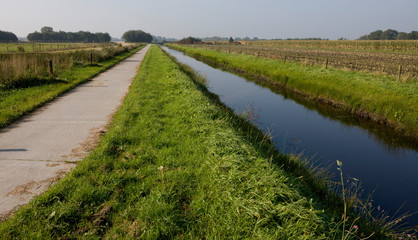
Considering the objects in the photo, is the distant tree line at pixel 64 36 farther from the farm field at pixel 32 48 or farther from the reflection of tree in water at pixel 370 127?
the reflection of tree in water at pixel 370 127

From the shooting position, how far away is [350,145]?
28.9ft

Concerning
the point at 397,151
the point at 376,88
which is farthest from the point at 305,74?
the point at 397,151

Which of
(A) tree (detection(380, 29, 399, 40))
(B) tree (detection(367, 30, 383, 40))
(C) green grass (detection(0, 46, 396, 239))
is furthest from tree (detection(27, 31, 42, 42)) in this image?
(A) tree (detection(380, 29, 399, 40))

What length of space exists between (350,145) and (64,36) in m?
178

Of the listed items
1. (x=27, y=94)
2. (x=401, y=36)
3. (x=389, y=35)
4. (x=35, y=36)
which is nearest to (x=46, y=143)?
(x=27, y=94)

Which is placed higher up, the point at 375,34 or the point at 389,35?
the point at 375,34

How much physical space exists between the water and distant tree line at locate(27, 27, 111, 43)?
152343 millimetres

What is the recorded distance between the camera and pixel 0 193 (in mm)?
3697

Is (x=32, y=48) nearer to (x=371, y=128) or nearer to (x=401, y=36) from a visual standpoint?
(x=371, y=128)

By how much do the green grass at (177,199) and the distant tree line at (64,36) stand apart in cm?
15546

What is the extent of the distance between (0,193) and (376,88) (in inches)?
554

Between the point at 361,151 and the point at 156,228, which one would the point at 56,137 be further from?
the point at 361,151

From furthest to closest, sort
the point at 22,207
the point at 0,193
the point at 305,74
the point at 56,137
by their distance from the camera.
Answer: the point at 305,74
the point at 56,137
the point at 0,193
the point at 22,207

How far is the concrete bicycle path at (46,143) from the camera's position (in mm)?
3912
